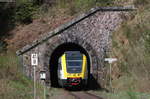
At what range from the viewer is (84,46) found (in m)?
37.5

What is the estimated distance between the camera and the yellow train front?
116 feet

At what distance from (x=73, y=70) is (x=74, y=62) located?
0.71 m

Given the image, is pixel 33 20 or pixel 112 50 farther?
pixel 33 20

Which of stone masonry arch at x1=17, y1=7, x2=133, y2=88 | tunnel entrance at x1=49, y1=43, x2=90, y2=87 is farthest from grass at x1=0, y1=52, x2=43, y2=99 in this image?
tunnel entrance at x1=49, y1=43, x2=90, y2=87

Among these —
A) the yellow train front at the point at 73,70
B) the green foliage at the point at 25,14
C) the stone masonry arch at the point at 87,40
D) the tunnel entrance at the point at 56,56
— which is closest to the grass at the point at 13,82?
the stone masonry arch at the point at 87,40

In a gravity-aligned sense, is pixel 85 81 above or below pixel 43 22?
below

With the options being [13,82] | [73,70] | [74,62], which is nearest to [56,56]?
[74,62]

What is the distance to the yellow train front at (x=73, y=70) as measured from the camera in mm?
35219

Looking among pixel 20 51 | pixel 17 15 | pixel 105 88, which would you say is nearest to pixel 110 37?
pixel 105 88

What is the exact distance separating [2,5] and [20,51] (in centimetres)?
1057

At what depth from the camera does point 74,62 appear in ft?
117

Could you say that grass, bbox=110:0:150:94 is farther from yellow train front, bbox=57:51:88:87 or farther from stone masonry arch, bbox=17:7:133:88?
yellow train front, bbox=57:51:88:87

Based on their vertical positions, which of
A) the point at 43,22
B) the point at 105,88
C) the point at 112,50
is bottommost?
the point at 105,88

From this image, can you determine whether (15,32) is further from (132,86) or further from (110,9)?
(132,86)
